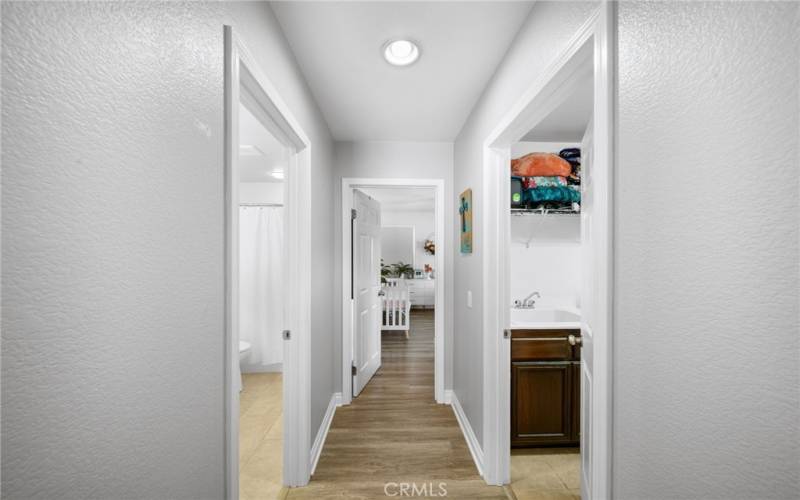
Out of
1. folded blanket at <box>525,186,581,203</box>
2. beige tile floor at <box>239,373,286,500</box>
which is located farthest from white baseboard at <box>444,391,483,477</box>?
folded blanket at <box>525,186,581,203</box>

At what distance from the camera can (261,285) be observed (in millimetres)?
4164

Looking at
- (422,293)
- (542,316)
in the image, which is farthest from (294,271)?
(422,293)

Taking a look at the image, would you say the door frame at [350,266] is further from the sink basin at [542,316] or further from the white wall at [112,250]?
the white wall at [112,250]

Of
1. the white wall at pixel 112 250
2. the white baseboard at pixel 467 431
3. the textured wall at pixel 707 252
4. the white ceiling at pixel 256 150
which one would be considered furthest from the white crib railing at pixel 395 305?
the textured wall at pixel 707 252

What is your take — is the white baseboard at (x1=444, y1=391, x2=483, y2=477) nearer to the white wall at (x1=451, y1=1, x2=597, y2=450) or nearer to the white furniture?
the white wall at (x1=451, y1=1, x2=597, y2=450)

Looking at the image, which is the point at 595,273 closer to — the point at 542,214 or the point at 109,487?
the point at 109,487

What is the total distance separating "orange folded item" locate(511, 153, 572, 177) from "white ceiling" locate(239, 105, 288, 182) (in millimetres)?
1748

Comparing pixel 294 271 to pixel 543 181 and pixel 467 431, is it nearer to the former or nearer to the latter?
pixel 467 431

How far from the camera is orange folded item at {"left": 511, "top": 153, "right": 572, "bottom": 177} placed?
8.75 ft

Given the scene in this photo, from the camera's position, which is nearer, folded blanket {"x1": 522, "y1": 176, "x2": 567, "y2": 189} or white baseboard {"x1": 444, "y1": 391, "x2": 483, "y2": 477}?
white baseboard {"x1": 444, "y1": 391, "x2": 483, "y2": 477}

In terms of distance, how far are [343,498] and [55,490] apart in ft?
5.78

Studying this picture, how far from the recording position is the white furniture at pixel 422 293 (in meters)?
8.37

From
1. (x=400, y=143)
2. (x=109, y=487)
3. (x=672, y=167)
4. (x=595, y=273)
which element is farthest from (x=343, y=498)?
(x=400, y=143)

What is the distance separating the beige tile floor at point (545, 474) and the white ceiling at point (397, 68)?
2.39 metres
